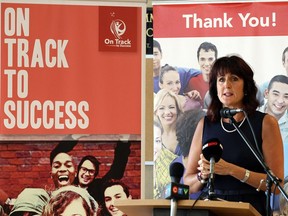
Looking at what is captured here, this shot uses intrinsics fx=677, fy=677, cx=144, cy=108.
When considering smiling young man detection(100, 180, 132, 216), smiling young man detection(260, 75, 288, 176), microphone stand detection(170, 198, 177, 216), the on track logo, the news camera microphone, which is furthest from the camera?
the on track logo

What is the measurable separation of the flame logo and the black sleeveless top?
4.34ft

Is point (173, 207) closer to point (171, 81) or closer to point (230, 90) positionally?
point (230, 90)

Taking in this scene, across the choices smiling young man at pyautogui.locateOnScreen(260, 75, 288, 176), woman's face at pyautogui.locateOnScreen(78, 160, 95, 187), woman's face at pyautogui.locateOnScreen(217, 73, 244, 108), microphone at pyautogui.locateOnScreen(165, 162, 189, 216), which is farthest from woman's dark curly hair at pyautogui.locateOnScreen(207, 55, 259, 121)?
microphone at pyautogui.locateOnScreen(165, 162, 189, 216)

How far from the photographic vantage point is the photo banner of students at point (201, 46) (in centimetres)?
516

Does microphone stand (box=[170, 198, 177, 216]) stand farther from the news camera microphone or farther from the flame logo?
the flame logo

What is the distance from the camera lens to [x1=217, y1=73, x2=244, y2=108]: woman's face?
4.27m

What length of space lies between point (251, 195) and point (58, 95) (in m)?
1.89

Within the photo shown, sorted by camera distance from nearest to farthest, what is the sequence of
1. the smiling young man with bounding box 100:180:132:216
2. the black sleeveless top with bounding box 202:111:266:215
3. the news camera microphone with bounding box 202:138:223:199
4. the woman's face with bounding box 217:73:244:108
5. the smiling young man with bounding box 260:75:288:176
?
the news camera microphone with bounding box 202:138:223:199 → the black sleeveless top with bounding box 202:111:266:215 → the woman's face with bounding box 217:73:244:108 → the smiling young man with bounding box 260:75:288:176 → the smiling young man with bounding box 100:180:132:216

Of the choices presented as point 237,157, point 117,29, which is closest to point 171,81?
point 117,29

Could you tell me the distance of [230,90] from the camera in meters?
4.27

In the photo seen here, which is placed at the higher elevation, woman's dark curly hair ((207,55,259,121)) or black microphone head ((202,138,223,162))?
woman's dark curly hair ((207,55,259,121))

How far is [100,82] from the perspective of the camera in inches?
208

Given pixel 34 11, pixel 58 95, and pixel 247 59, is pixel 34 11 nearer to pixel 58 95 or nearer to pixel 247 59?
pixel 58 95

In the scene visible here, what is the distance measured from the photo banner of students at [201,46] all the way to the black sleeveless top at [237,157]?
847 mm
